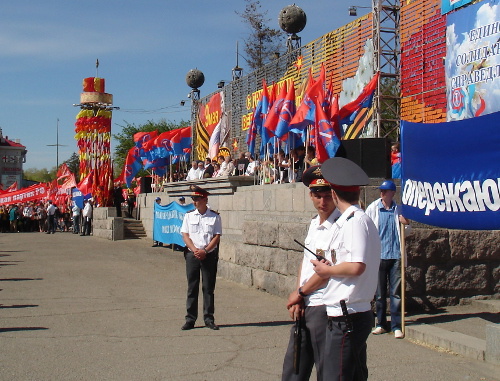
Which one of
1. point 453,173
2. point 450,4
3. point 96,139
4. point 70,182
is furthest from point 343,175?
point 70,182

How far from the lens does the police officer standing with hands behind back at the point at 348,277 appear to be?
12.8 ft

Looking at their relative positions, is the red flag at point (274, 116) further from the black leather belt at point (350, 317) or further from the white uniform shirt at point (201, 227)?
the black leather belt at point (350, 317)

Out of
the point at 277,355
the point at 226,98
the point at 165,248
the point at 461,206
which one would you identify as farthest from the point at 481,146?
the point at 226,98

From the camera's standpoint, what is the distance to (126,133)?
70188mm

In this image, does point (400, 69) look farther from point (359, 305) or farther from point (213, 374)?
point (359, 305)

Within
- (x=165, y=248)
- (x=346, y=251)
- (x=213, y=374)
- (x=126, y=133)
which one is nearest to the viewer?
(x=346, y=251)

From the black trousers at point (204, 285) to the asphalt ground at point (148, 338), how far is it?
0.22m

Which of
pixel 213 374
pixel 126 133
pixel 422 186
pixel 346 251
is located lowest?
pixel 213 374

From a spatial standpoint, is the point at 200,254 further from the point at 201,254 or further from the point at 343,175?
the point at 343,175

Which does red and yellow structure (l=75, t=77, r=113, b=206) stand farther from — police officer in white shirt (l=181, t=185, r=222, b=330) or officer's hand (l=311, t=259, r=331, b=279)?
officer's hand (l=311, t=259, r=331, b=279)

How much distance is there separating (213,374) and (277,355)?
3.27ft

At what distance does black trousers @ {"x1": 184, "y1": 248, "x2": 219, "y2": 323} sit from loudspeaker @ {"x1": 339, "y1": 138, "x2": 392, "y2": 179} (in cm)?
253

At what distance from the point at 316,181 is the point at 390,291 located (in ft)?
13.5

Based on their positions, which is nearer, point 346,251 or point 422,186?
point 346,251
